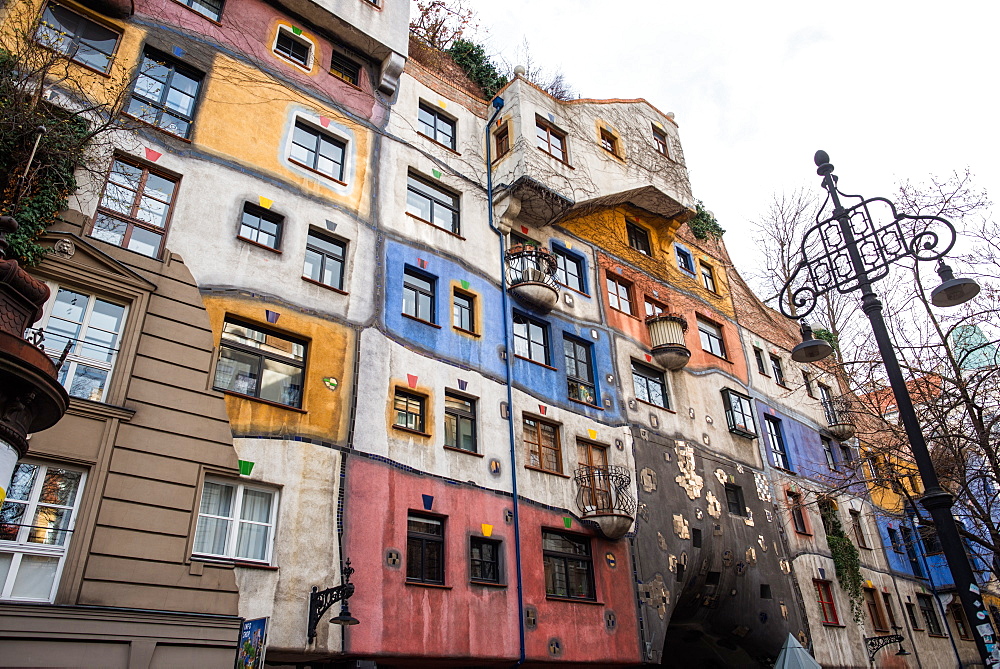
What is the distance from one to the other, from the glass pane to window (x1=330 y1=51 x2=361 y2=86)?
12016 mm

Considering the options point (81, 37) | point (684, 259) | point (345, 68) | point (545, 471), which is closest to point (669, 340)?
point (684, 259)

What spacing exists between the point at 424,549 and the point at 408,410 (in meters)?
2.63

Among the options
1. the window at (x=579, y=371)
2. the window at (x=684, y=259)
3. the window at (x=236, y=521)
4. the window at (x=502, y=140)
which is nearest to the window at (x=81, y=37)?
the window at (x=236, y=521)

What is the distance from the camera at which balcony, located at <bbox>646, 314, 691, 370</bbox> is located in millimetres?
20422

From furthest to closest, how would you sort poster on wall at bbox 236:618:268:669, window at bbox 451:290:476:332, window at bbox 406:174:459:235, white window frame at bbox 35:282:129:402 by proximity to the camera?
window at bbox 406:174:459:235 → window at bbox 451:290:476:332 → white window frame at bbox 35:282:129:402 → poster on wall at bbox 236:618:268:669

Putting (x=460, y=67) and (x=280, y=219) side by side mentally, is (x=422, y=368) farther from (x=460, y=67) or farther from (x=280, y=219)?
(x=460, y=67)

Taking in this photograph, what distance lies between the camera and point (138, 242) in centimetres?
1164

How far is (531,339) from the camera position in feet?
58.1

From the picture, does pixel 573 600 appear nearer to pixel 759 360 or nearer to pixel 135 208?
pixel 135 208

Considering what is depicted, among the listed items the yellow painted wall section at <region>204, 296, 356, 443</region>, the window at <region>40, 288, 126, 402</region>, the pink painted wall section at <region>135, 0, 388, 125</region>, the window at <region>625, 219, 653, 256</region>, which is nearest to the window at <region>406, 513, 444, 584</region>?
the yellow painted wall section at <region>204, 296, 356, 443</region>

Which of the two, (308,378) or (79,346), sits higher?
(308,378)

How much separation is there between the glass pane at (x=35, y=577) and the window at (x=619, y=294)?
14.8 m

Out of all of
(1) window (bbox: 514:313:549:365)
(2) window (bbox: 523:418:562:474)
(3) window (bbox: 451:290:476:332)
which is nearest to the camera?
(2) window (bbox: 523:418:562:474)

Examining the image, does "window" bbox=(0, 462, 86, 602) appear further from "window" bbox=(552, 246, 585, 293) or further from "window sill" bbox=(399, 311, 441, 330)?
"window" bbox=(552, 246, 585, 293)
